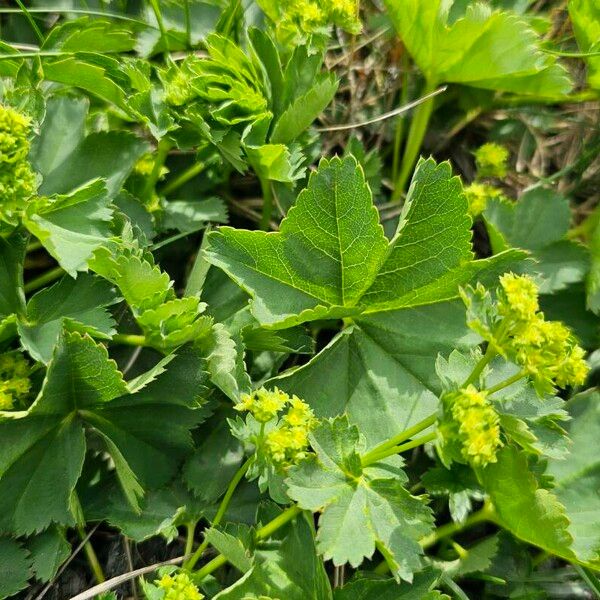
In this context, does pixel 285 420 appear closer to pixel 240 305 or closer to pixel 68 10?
pixel 240 305

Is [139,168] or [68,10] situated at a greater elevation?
[68,10]

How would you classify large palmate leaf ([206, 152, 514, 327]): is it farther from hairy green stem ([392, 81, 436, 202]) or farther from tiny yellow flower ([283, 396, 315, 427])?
hairy green stem ([392, 81, 436, 202])

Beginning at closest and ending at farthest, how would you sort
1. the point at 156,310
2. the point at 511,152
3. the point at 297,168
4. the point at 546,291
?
the point at 156,310
the point at 297,168
the point at 546,291
the point at 511,152

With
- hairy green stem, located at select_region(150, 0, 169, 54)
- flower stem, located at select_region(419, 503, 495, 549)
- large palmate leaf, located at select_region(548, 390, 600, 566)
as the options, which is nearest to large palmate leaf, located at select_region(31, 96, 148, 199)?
hairy green stem, located at select_region(150, 0, 169, 54)

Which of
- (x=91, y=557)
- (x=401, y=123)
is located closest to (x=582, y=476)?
(x=401, y=123)

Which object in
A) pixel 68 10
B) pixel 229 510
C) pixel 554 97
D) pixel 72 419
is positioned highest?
pixel 68 10

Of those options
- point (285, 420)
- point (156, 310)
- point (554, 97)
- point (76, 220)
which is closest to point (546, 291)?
point (554, 97)

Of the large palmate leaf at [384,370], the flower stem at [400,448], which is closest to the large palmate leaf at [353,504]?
the flower stem at [400,448]

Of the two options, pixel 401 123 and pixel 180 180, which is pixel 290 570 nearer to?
pixel 180 180

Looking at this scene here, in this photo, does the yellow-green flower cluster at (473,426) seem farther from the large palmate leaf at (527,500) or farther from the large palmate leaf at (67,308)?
the large palmate leaf at (67,308)
